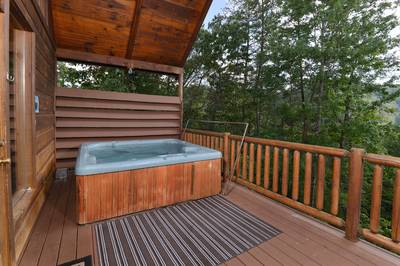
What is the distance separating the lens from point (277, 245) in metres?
1.75

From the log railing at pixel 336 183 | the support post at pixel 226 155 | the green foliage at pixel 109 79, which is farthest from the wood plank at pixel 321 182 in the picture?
the green foliage at pixel 109 79

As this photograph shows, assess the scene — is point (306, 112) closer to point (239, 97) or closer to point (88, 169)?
point (239, 97)

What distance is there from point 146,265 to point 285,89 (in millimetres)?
5577

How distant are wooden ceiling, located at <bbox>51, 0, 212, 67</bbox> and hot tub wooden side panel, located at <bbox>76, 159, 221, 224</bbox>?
273 centimetres

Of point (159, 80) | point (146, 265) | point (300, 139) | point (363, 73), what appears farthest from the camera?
point (159, 80)

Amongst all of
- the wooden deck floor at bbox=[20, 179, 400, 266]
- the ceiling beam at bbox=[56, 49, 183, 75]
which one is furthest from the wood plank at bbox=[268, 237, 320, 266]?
the ceiling beam at bbox=[56, 49, 183, 75]

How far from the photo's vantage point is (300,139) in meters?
5.44

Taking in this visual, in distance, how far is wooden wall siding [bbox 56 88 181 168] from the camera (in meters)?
3.66

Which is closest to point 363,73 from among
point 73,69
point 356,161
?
point 356,161

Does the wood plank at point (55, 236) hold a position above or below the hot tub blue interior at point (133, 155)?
below

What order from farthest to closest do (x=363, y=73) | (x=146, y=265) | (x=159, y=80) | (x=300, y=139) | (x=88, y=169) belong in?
(x=159, y=80) < (x=300, y=139) < (x=363, y=73) < (x=88, y=169) < (x=146, y=265)

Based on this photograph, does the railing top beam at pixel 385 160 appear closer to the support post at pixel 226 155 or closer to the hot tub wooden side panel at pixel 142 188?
the hot tub wooden side panel at pixel 142 188

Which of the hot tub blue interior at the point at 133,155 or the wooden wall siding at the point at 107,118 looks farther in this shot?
the wooden wall siding at the point at 107,118

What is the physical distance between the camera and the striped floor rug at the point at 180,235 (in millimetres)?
1562
